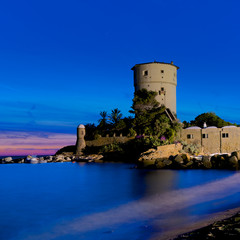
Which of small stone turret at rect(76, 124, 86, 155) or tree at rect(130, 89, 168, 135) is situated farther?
small stone turret at rect(76, 124, 86, 155)

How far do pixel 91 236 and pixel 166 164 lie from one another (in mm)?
18478

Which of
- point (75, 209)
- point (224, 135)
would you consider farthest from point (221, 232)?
point (224, 135)

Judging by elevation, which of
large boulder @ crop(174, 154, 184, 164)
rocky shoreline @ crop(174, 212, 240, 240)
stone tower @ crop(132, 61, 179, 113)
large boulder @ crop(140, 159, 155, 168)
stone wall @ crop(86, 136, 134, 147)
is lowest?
rocky shoreline @ crop(174, 212, 240, 240)

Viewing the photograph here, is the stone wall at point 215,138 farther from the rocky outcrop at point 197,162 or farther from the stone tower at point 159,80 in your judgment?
the rocky outcrop at point 197,162

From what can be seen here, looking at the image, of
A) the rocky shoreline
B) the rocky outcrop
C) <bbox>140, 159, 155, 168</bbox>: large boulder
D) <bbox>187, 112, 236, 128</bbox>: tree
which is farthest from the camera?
<bbox>187, 112, 236, 128</bbox>: tree

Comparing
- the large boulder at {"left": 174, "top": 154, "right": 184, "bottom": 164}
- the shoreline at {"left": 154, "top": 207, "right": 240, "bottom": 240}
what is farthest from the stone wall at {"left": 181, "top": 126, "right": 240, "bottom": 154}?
the shoreline at {"left": 154, "top": 207, "right": 240, "bottom": 240}

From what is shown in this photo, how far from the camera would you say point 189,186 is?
52.2 ft

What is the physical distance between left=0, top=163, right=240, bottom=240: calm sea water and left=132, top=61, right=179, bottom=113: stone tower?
24.6 m

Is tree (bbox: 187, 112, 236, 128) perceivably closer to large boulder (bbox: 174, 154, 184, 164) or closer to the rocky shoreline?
large boulder (bbox: 174, 154, 184, 164)

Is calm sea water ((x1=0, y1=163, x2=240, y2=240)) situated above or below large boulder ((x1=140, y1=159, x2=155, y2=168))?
below

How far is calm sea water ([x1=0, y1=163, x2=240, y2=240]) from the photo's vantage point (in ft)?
26.6

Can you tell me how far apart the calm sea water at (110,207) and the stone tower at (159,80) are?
24.6 metres

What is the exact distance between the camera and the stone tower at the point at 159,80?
4128 centimetres

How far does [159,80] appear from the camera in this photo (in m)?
41.3
